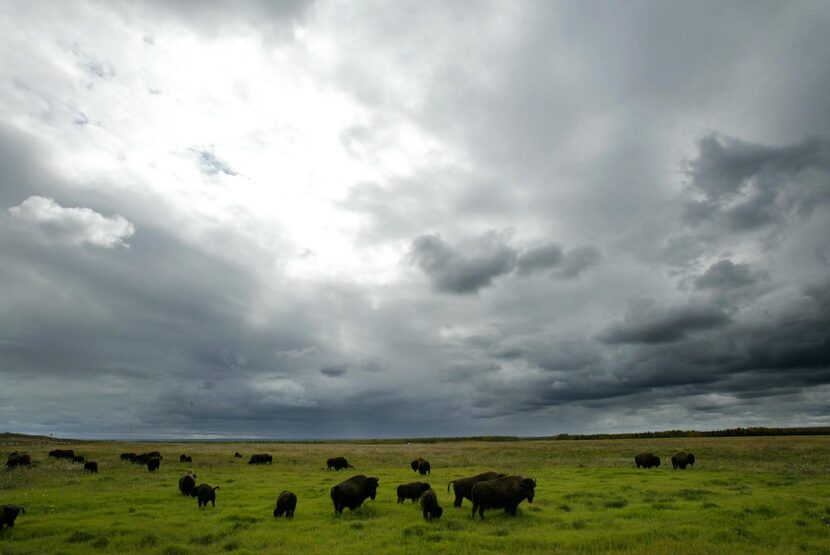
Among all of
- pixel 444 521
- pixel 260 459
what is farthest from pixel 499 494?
pixel 260 459

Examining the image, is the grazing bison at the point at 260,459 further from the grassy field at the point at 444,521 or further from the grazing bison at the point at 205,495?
the grazing bison at the point at 205,495

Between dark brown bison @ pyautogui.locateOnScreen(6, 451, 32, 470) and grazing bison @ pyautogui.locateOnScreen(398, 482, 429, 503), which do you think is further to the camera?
dark brown bison @ pyautogui.locateOnScreen(6, 451, 32, 470)

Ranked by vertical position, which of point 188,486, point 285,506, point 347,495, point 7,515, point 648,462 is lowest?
point 648,462

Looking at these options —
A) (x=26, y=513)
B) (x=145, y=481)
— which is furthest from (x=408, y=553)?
(x=145, y=481)

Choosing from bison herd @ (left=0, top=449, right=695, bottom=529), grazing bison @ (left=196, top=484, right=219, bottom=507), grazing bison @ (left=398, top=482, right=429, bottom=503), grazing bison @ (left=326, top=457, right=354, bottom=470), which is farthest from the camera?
grazing bison @ (left=326, top=457, right=354, bottom=470)

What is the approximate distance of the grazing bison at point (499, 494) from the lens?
21.6 meters

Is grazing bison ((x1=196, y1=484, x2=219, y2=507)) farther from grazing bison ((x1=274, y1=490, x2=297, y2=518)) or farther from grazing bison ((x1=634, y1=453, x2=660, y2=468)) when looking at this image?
grazing bison ((x1=634, y1=453, x2=660, y2=468))

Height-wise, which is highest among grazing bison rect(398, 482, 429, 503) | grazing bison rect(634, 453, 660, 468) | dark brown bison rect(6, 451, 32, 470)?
dark brown bison rect(6, 451, 32, 470)

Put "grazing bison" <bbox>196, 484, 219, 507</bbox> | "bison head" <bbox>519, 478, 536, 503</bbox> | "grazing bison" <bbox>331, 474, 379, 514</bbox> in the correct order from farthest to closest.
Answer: "grazing bison" <bbox>196, 484, 219, 507</bbox> → "bison head" <bbox>519, 478, 536, 503</bbox> → "grazing bison" <bbox>331, 474, 379, 514</bbox>

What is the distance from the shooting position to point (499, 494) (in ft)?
71.3

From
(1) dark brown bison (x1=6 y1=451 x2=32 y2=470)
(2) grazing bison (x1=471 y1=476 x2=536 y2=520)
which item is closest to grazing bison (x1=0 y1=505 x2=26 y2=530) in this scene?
(2) grazing bison (x1=471 y1=476 x2=536 y2=520)

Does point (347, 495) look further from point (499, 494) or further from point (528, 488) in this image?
point (528, 488)

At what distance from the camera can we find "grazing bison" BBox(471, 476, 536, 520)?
21562 millimetres

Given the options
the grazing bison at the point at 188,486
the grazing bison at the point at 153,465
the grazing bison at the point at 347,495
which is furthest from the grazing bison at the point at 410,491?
the grazing bison at the point at 153,465
